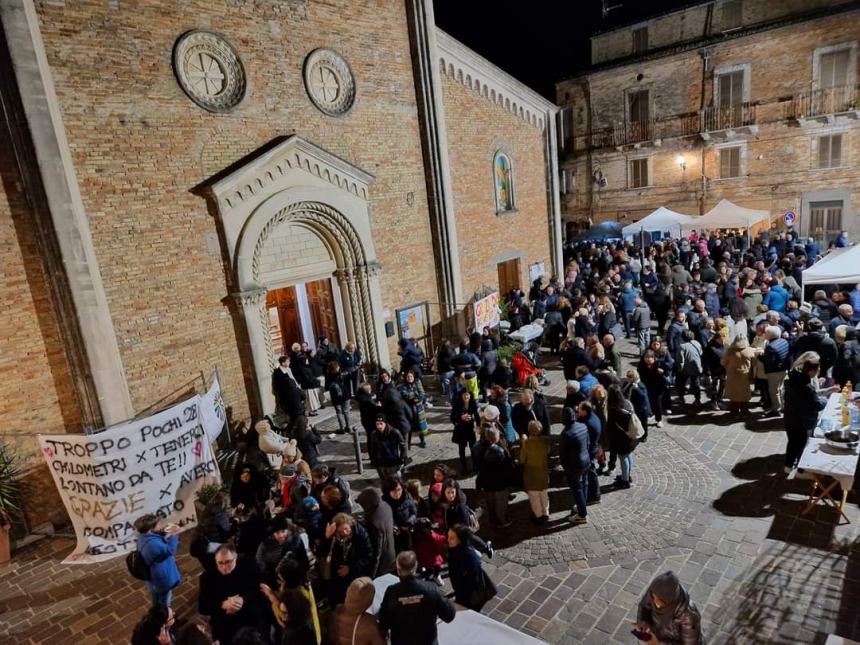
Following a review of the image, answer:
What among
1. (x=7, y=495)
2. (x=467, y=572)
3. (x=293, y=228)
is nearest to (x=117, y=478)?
(x=7, y=495)

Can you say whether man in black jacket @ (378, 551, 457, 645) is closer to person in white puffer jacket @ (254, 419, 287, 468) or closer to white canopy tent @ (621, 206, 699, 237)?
person in white puffer jacket @ (254, 419, 287, 468)

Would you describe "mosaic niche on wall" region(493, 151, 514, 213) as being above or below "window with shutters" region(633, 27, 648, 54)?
below

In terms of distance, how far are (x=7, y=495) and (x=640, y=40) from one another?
31972 millimetres

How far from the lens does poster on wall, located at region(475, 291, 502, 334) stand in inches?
532

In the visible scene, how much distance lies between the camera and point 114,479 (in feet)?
21.8

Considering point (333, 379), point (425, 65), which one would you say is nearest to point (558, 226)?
point (425, 65)

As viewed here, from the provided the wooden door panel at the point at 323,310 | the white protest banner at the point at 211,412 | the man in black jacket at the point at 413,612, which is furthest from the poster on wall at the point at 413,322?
the man in black jacket at the point at 413,612

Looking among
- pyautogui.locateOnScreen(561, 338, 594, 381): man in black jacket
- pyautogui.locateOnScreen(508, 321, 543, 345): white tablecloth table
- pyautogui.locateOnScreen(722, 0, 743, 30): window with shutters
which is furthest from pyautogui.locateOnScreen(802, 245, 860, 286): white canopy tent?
pyautogui.locateOnScreen(722, 0, 743, 30): window with shutters

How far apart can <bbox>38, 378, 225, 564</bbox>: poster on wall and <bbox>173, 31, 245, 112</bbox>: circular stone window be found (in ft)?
19.0

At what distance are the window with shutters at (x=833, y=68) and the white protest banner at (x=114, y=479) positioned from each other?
92.9ft

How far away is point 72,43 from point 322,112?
181 inches

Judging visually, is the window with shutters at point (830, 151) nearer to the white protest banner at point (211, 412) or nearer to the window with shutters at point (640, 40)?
the window with shutters at point (640, 40)

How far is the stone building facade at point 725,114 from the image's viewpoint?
23.0 m

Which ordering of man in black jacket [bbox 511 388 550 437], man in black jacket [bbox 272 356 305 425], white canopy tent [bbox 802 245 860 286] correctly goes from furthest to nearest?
white canopy tent [bbox 802 245 860 286], man in black jacket [bbox 272 356 305 425], man in black jacket [bbox 511 388 550 437]
